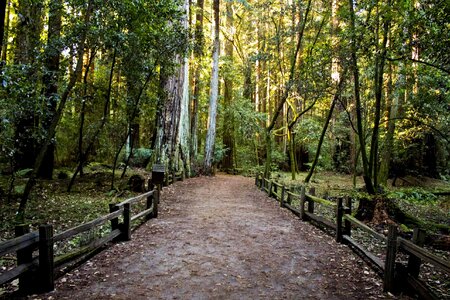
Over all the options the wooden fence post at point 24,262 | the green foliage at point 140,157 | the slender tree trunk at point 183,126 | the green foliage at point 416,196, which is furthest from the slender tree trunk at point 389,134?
the green foliage at point 140,157

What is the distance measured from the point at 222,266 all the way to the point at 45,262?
2686 millimetres

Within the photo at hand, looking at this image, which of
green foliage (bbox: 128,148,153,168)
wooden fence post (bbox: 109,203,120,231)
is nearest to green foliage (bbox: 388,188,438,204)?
wooden fence post (bbox: 109,203,120,231)

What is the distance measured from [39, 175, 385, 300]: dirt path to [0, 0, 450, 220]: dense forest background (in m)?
3.38

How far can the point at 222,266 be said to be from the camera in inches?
224

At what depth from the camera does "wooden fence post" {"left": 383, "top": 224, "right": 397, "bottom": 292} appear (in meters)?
4.82

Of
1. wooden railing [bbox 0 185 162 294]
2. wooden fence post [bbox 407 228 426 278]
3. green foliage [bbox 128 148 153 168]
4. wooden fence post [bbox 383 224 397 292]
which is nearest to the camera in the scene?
wooden railing [bbox 0 185 162 294]

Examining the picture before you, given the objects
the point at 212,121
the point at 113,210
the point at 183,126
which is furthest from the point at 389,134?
the point at 113,210

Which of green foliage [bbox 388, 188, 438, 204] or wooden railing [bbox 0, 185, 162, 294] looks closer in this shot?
wooden railing [bbox 0, 185, 162, 294]

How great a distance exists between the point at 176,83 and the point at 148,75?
567cm

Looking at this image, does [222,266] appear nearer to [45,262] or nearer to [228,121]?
[45,262]

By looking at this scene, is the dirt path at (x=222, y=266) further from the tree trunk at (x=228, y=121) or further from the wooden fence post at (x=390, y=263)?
the tree trunk at (x=228, y=121)

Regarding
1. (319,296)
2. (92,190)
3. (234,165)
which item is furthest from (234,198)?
(234,165)

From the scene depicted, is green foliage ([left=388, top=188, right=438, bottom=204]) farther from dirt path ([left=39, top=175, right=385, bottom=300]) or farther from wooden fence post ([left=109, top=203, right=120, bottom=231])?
wooden fence post ([left=109, top=203, right=120, bottom=231])

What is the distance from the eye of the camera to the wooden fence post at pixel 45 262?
4414 millimetres
